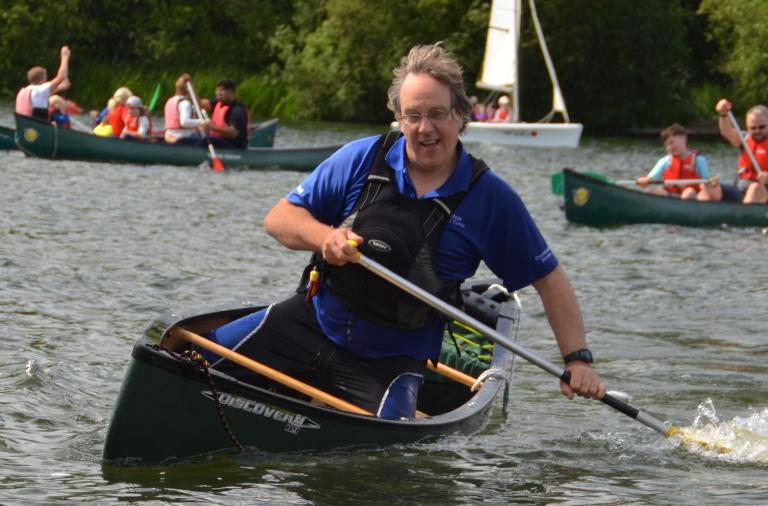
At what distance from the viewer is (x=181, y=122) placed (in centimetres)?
2116

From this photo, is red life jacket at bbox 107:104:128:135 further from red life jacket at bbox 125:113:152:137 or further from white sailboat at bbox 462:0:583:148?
white sailboat at bbox 462:0:583:148

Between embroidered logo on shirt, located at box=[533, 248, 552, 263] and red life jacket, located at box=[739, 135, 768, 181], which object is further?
red life jacket, located at box=[739, 135, 768, 181]

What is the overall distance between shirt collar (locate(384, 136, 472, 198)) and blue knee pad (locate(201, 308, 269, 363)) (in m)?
0.76

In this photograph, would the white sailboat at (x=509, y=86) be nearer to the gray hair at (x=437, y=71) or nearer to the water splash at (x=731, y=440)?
the water splash at (x=731, y=440)

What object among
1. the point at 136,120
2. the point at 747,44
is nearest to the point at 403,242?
the point at 136,120

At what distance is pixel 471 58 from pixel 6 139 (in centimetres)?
2229

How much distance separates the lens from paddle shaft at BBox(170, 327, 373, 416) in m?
5.39

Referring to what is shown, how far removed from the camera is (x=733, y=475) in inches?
231

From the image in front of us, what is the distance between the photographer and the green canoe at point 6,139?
21422 millimetres

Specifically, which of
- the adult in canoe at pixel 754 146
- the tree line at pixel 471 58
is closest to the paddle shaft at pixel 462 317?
the adult in canoe at pixel 754 146

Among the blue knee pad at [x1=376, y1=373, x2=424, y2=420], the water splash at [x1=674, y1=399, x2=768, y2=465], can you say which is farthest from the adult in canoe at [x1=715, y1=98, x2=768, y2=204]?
the blue knee pad at [x1=376, y1=373, x2=424, y2=420]

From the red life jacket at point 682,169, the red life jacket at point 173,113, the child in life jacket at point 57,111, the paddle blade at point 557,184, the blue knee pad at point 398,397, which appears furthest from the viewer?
the child in life jacket at point 57,111

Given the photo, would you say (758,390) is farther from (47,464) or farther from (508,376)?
(47,464)

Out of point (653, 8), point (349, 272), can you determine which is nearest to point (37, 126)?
point (349, 272)
